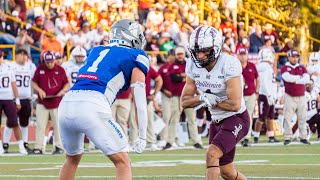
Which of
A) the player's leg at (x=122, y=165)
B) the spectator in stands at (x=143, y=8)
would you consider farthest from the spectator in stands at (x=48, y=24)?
the player's leg at (x=122, y=165)

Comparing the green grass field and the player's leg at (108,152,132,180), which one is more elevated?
the player's leg at (108,152,132,180)

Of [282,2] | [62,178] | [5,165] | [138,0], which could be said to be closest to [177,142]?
[5,165]

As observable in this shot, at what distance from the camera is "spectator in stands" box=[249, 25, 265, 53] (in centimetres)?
2706

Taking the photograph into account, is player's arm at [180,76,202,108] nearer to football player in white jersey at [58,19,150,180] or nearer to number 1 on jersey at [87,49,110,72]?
football player in white jersey at [58,19,150,180]

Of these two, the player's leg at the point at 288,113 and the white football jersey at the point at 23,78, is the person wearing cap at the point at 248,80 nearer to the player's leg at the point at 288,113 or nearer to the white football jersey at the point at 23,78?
the player's leg at the point at 288,113

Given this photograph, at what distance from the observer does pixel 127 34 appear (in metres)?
8.55

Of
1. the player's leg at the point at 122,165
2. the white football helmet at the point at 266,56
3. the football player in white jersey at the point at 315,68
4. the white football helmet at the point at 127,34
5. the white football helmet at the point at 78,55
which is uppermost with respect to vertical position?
the white football helmet at the point at 127,34

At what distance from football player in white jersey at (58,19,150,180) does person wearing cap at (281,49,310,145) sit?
38.4ft

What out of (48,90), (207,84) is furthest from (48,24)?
(207,84)

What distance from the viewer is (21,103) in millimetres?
19234

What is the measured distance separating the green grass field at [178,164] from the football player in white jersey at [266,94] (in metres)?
1.70

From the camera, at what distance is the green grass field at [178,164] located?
508 inches

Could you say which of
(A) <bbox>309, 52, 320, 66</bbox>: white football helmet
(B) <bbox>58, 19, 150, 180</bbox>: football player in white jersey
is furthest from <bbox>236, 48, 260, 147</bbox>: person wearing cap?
(B) <bbox>58, 19, 150, 180</bbox>: football player in white jersey

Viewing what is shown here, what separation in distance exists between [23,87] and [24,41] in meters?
4.54
